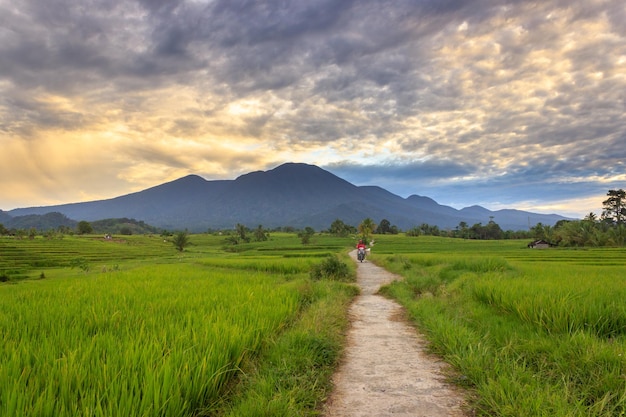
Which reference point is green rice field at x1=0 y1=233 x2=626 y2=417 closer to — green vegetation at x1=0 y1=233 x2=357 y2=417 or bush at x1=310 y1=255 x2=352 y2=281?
green vegetation at x1=0 y1=233 x2=357 y2=417

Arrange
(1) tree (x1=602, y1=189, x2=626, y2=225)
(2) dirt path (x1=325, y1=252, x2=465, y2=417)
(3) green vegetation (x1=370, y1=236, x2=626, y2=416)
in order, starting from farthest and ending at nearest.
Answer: (1) tree (x1=602, y1=189, x2=626, y2=225) → (2) dirt path (x1=325, y1=252, x2=465, y2=417) → (3) green vegetation (x1=370, y1=236, x2=626, y2=416)

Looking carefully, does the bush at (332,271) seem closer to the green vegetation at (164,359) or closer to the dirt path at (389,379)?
the green vegetation at (164,359)

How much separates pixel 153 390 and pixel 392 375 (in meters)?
3.21

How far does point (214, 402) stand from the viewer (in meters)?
3.72

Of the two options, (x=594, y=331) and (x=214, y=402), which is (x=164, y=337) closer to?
(x=214, y=402)

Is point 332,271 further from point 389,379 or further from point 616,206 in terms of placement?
point 616,206

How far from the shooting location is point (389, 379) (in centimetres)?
452

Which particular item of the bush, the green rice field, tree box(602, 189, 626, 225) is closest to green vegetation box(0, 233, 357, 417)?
the green rice field

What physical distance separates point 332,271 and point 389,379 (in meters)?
13.1

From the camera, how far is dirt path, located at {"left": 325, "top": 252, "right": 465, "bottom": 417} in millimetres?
3668

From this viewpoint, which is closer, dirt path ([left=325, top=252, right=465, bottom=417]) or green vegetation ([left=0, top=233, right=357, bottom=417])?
green vegetation ([left=0, top=233, right=357, bottom=417])

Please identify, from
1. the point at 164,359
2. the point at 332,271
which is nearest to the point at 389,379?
the point at 164,359

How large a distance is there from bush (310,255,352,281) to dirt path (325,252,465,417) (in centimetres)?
928

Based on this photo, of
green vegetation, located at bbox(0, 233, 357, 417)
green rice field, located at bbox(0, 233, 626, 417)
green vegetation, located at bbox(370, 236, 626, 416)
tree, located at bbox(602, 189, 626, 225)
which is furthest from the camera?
tree, located at bbox(602, 189, 626, 225)
